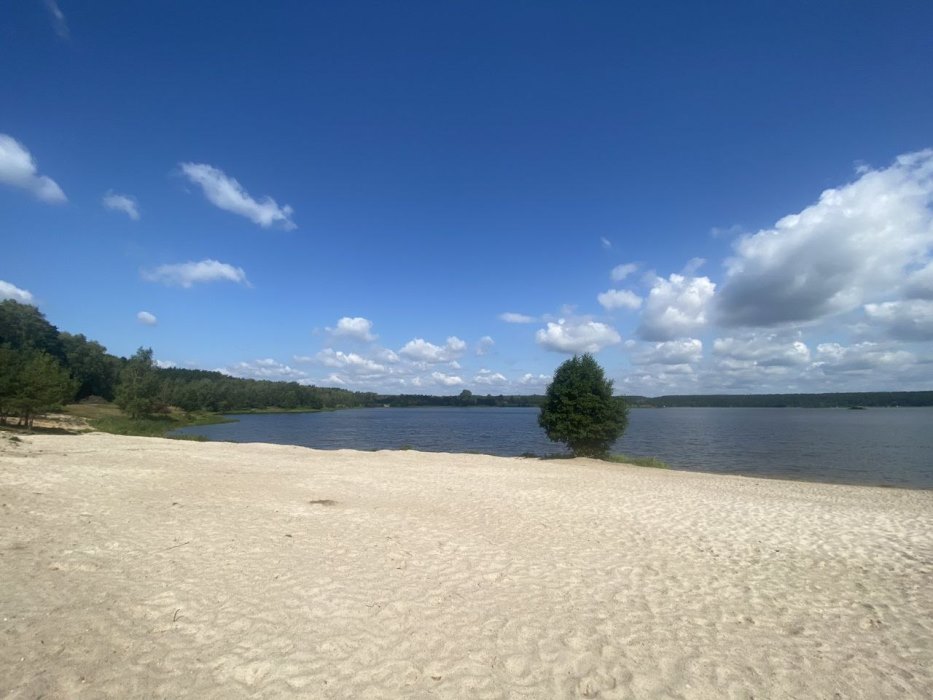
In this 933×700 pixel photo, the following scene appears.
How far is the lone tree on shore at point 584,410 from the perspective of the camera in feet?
92.5

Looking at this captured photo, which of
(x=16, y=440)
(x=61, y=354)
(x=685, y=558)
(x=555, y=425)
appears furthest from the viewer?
(x=61, y=354)

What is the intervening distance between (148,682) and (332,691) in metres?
1.57

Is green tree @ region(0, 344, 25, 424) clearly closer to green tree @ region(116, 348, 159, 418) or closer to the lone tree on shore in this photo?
green tree @ region(116, 348, 159, 418)

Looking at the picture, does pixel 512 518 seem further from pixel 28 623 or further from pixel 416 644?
pixel 28 623

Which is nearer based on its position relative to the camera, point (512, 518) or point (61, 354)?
point (512, 518)

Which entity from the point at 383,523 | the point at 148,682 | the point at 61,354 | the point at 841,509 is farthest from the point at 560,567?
the point at 61,354

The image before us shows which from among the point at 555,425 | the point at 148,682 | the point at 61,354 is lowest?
the point at 148,682

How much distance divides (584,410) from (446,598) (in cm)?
2360

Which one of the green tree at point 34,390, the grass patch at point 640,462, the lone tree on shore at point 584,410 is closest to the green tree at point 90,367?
A: the green tree at point 34,390

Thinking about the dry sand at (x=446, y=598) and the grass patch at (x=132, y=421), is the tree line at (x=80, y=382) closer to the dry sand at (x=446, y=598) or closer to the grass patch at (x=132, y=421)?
the grass patch at (x=132, y=421)

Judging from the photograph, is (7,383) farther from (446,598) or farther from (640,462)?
(640,462)

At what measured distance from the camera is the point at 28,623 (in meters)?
4.65

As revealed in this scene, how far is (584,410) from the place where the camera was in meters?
28.2

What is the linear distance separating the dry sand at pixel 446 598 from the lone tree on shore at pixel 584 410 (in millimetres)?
16032
